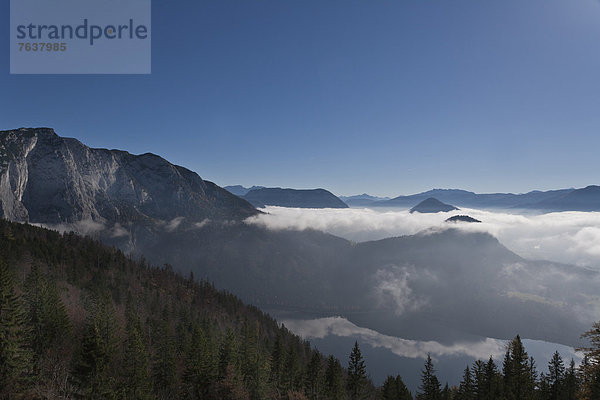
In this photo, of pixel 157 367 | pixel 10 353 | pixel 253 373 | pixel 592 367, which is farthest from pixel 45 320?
pixel 592 367

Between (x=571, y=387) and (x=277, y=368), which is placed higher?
(x=571, y=387)

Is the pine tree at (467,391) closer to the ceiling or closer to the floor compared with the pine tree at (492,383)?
closer to the floor

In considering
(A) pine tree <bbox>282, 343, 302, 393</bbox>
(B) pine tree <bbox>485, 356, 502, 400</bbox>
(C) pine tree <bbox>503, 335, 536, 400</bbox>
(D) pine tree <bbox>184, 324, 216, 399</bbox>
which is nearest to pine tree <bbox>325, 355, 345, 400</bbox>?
(A) pine tree <bbox>282, 343, 302, 393</bbox>

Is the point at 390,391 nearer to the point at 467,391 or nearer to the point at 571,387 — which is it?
the point at 467,391

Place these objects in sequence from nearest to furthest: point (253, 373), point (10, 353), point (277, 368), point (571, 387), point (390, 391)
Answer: point (10, 353)
point (571, 387)
point (253, 373)
point (390, 391)
point (277, 368)

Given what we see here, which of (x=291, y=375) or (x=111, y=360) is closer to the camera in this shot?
(x=111, y=360)

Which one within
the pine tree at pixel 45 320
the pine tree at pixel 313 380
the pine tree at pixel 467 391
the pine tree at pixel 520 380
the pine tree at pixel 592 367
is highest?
the pine tree at pixel 592 367

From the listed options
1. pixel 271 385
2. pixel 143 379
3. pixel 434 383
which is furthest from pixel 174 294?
pixel 434 383

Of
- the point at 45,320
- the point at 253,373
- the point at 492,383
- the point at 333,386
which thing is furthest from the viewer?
the point at 333,386

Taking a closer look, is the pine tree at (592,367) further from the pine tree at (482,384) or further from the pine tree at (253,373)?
the pine tree at (253,373)

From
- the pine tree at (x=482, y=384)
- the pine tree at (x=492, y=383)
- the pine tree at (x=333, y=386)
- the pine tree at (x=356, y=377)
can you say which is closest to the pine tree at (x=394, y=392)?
the pine tree at (x=356, y=377)

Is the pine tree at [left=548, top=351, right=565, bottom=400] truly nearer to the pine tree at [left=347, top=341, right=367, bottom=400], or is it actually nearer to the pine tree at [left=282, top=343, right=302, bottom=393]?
the pine tree at [left=347, top=341, right=367, bottom=400]

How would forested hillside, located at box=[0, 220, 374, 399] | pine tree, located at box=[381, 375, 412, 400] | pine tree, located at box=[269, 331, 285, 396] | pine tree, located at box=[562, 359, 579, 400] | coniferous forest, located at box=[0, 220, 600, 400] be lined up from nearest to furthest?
coniferous forest, located at box=[0, 220, 600, 400] → forested hillside, located at box=[0, 220, 374, 399] → pine tree, located at box=[562, 359, 579, 400] → pine tree, located at box=[381, 375, 412, 400] → pine tree, located at box=[269, 331, 285, 396]

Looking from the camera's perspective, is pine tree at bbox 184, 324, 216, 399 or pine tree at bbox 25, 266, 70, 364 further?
pine tree at bbox 184, 324, 216, 399
